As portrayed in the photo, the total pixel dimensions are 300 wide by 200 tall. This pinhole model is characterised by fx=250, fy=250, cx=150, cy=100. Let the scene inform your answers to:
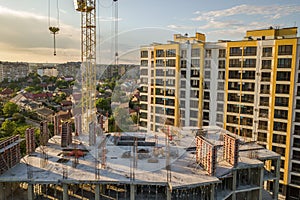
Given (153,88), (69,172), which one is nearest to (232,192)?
(69,172)

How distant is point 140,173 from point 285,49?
45.4 feet

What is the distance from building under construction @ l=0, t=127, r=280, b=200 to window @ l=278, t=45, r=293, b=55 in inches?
305

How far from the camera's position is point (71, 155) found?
12031 millimetres

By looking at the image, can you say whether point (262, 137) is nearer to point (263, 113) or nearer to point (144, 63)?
point (263, 113)

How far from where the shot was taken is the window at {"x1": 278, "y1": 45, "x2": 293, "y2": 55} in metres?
17.2

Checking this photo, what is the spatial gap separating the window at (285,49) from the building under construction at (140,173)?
7.76 meters

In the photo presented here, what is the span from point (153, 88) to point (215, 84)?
582cm

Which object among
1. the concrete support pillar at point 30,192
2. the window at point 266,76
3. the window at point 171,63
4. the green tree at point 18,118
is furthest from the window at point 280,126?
the green tree at point 18,118

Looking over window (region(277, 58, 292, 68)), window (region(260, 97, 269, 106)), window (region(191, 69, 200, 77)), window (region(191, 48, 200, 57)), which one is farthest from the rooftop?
window (region(191, 48, 200, 57))

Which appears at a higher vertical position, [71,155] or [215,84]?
[215,84]

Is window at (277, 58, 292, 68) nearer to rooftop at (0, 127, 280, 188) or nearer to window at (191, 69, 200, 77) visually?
window at (191, 69, 200, 77)

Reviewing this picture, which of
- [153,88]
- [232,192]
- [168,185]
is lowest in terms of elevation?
[232,192]

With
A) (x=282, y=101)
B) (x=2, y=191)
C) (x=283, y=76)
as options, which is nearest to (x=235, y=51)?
(x=283, y=76)

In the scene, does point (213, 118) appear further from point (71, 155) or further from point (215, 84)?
point (71, 155)
